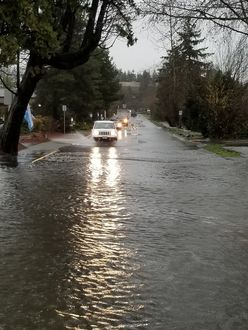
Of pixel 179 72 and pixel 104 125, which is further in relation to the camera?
pixel 179 72

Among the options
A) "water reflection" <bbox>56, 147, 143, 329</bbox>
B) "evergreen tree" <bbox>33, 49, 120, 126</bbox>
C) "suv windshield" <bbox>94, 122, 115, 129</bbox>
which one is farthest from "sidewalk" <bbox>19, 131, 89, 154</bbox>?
"water reflection" <bbox>56, 147, 143, 329</bbox>

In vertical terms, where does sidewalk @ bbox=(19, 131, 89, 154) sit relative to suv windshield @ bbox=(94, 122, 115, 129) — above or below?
below

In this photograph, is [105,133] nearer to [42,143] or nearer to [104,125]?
[104,125]

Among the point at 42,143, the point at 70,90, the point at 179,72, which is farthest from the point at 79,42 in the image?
the point at 179,72

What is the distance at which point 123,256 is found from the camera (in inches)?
281

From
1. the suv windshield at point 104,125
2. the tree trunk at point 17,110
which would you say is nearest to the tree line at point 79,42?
the tree trunk at point 17,110

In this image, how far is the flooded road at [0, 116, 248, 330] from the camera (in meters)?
5.04

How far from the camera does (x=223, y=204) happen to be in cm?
1151

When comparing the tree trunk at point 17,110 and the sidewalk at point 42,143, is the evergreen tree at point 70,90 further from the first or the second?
the tree trunk at point 17,110

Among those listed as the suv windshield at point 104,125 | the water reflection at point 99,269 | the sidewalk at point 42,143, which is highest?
the suv windshield at point 104,125

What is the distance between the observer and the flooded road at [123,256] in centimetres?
504

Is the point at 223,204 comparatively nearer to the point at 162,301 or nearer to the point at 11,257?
the point at 11,257

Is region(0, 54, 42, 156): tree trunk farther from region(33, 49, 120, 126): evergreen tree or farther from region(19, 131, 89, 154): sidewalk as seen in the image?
region(33, 49, 120, 126): evergreen tree

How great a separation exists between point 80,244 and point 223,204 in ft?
15.1
